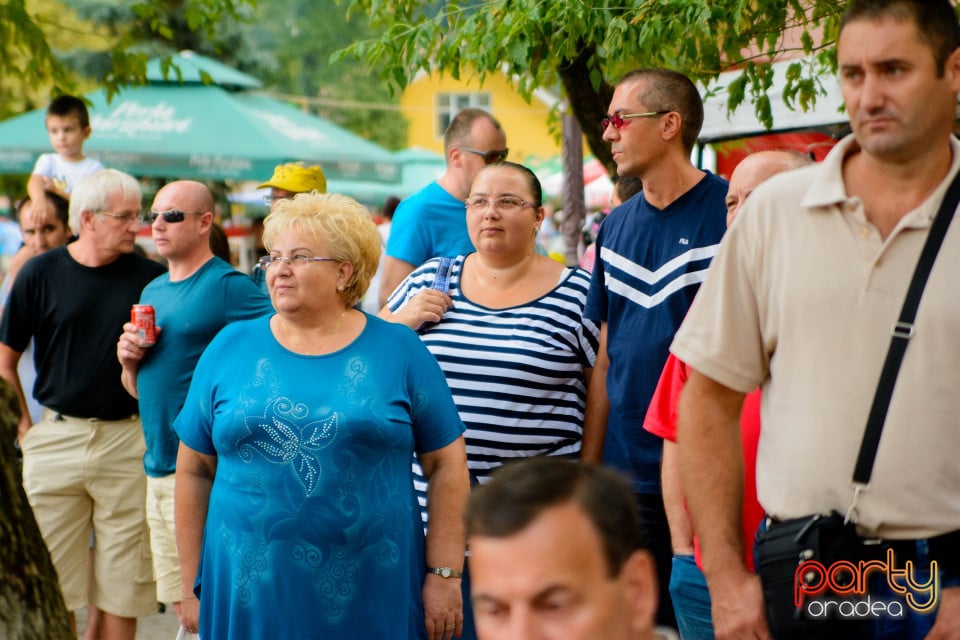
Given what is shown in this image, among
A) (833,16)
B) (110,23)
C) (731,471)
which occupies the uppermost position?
(110,23)

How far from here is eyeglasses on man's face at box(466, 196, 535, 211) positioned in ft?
17.7

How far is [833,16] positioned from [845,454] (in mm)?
3880

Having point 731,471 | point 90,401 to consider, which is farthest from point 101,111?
point 731,471

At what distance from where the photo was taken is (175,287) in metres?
6.33

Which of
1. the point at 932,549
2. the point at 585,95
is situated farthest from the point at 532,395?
the point at 585,95

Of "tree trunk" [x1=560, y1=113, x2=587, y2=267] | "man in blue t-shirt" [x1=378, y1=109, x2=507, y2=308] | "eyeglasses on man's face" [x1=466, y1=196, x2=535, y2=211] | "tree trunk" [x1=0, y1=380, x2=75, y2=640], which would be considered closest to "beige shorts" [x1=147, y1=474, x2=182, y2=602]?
"man in blue t-shirt" [x1=378, y1=109, x2=507, y2=308]

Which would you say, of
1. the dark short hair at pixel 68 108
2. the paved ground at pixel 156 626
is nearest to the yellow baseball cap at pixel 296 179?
the paved ground at pixel 156 626

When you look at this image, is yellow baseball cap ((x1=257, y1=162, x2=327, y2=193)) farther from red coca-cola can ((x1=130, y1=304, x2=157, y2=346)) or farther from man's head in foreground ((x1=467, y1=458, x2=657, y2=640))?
man's head in foreground ((x1=467, y1=458, x2=657, y2=640))

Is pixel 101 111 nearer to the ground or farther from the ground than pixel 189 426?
farther from the ground

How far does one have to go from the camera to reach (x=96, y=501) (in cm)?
686

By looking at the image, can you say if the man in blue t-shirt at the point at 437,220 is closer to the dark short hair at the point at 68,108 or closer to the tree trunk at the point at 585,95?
the tree trunk at the point at 585,95

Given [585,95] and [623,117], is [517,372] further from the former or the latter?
[585,95]

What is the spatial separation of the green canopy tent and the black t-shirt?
8.79 metres

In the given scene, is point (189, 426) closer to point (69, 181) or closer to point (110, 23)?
point (69, 181)
